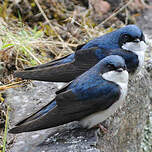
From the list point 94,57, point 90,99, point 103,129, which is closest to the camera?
point 90,99

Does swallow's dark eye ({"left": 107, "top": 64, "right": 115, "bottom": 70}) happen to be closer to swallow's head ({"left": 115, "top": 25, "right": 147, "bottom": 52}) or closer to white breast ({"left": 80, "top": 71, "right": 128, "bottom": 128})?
white breast ({"left": 80, "top": 71, "right": 128, "bottom": 128})

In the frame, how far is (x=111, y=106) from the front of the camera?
9.62 ft

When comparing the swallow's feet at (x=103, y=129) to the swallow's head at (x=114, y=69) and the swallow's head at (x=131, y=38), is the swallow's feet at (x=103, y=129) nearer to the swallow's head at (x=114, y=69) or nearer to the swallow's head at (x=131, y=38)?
the swallow's head at (x=114, y=69)

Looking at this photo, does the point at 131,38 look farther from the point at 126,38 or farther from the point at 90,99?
the point at 90,99

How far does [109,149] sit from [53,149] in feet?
1.89

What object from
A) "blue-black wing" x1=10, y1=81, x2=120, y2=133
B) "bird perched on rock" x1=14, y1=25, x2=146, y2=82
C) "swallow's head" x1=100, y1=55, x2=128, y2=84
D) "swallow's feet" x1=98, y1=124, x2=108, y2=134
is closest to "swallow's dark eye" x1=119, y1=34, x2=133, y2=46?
"bird perched on rock" x1=14, y1=25, x2=146, y2=82

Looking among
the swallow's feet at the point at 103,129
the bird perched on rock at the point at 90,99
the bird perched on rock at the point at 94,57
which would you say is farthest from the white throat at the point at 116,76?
the bird perched on rock at the point at 94,57

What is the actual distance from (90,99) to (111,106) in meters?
0.16

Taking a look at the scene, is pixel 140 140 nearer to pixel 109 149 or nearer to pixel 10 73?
pixel 109 149

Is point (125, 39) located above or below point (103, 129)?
above

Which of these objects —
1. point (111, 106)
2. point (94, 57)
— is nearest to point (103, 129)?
point (111, 106)

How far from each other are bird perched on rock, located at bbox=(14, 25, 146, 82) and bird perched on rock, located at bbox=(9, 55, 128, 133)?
1.55ft

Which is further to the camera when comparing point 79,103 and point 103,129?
point 103,129

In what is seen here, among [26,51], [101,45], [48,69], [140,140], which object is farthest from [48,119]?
[140,140]
